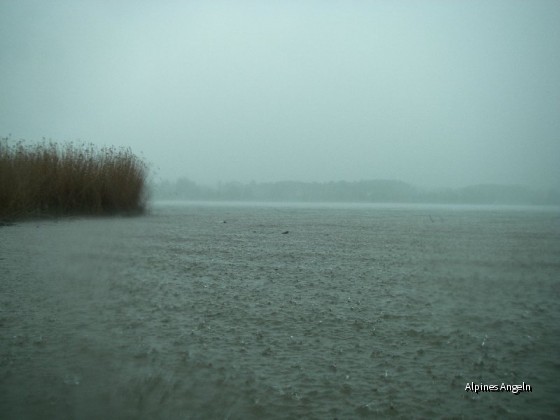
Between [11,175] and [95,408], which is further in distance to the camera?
[11,175]

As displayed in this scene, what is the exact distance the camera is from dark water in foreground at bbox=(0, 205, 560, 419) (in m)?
1.65

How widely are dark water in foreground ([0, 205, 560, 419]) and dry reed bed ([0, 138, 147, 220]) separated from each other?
6.94 metres

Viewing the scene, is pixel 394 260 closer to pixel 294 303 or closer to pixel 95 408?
pixel 294 303

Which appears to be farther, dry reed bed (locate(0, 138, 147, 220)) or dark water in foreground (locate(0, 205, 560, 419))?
dry reed bed (locate(0, 138, 147, 220))

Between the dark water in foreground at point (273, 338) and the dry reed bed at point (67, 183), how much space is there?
6.94 metres

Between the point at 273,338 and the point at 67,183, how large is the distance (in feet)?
40.9

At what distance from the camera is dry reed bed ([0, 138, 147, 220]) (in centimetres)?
1080

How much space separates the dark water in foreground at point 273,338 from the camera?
65.1 inches

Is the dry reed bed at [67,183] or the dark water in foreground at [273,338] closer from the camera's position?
the dark water in foreground at [273,338]

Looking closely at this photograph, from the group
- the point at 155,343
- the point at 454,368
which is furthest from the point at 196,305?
the point at 454,368

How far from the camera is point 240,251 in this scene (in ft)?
19.5

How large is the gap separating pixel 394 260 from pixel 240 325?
10.2 ft

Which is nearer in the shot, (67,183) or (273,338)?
(273,338)

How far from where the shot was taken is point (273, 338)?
7.80 ft
